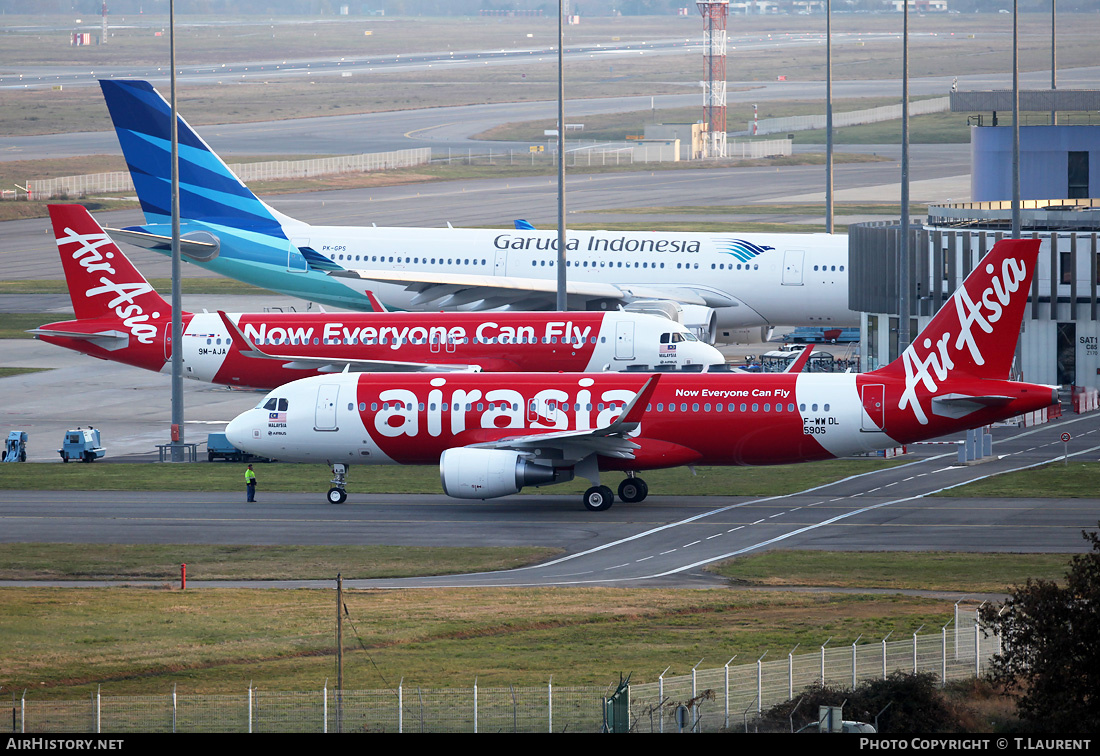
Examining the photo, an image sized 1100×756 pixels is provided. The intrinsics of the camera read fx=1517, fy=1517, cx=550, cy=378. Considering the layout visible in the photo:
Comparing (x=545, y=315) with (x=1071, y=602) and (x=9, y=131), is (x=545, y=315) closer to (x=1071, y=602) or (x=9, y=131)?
(x=1071, y=602)

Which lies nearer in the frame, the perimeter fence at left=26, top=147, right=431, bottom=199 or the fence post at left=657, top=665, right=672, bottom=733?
the fence post at left=657, top=665, right=672, bottom=733

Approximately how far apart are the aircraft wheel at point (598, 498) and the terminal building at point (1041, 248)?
87.9 ft

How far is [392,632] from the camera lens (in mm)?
A: 34094

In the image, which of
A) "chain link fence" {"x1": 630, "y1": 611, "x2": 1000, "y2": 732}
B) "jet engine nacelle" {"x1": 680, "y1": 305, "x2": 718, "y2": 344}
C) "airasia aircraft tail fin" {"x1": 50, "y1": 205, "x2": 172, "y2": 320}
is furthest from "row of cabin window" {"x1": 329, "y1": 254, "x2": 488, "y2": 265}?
"chain link fence" {"x1": 630, "y1": 611, "x2": 1000, "y2": 732}

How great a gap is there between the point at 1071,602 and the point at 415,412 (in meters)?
27.9

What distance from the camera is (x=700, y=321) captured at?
72.4 m

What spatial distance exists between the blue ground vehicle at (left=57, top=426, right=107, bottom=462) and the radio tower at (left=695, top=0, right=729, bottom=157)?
451 ft

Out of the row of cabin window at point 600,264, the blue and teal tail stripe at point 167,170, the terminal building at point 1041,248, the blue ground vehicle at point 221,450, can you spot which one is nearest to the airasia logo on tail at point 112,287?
the blue ground vehicle at point 221,450

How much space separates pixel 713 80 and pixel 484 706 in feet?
546

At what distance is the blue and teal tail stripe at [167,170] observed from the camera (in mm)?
70750

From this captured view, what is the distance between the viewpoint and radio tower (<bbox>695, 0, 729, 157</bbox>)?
18700cm

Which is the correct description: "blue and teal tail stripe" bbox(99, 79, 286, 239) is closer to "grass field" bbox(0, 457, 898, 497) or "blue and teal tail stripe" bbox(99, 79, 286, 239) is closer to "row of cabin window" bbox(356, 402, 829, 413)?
"grass field" bbox(0, 457, 898, 497)

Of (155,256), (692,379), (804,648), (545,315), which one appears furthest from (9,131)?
(804,648)

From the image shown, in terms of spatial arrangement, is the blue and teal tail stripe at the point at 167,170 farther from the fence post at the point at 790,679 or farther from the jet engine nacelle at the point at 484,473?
the fence post at the point at 790,679
